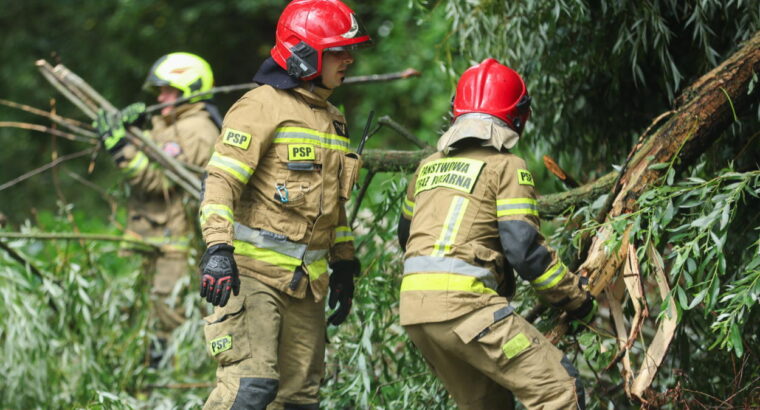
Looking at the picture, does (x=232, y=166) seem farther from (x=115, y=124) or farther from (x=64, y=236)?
(x=64, y=236)

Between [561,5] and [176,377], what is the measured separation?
11.2 feet

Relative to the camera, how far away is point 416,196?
13.0 ft

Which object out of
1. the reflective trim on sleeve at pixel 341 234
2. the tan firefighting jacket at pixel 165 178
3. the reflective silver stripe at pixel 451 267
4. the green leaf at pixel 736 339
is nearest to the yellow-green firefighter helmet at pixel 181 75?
the tan firefighting jacket at pixel 165 178

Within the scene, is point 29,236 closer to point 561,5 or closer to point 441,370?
point 441,370

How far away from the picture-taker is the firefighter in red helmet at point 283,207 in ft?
12.4

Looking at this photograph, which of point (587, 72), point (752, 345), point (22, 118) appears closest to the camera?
point (752, 345)

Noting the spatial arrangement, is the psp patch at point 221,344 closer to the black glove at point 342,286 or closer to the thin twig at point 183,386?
the black glove at point 342,286

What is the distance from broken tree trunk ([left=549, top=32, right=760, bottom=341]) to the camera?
3994mm

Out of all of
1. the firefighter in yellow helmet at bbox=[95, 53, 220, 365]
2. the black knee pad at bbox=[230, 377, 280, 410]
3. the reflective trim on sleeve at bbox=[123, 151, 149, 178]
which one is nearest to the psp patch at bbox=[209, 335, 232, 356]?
the black knee pad at bbox=[230, 377, 280, 410]

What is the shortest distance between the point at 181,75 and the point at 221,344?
307 cm

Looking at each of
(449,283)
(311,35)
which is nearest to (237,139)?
(311,35)

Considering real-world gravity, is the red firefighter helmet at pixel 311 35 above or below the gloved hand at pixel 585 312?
above

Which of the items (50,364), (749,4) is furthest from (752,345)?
(50,364)

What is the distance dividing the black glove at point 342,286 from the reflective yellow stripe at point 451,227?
84 centimetres
